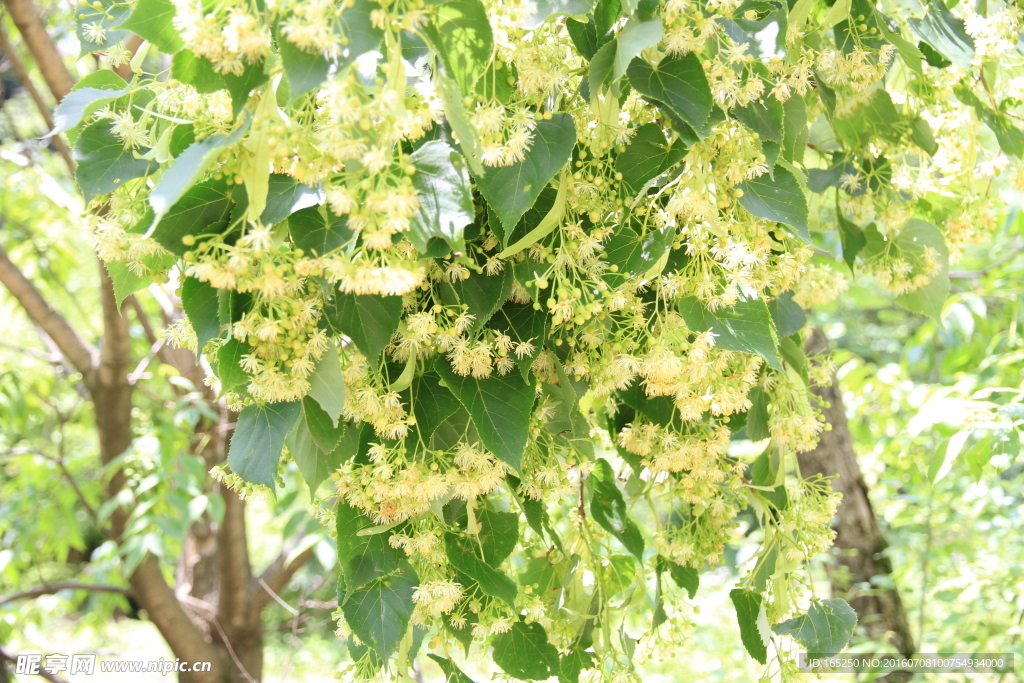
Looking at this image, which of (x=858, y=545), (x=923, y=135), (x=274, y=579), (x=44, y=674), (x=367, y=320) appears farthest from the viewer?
(x=274, y=579)

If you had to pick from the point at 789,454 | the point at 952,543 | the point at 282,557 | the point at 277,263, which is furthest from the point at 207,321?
the point at 952,543

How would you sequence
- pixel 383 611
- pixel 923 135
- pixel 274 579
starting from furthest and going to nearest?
pixel 274 579 < pixel 923 135 < pixel 383 611

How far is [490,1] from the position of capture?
58 centimetres

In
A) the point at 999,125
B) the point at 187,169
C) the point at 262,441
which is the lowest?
the point at 999,125

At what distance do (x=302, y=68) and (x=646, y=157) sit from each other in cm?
31

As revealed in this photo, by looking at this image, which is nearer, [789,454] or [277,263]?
[277,263]

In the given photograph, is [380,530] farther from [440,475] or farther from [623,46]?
[623,46]

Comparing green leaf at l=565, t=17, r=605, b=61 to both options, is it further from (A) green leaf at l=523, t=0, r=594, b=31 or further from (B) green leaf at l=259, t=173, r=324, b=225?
(B) green leaf at l=259, t=173, r=324, b=225

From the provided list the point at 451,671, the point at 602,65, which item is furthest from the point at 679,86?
the point at 451,671

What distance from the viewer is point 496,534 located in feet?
2.25

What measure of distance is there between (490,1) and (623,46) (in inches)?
5.7

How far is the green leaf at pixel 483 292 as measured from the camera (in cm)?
57

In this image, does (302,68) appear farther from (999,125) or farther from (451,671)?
(999,125)

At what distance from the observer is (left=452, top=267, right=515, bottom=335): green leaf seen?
22.5 inches
